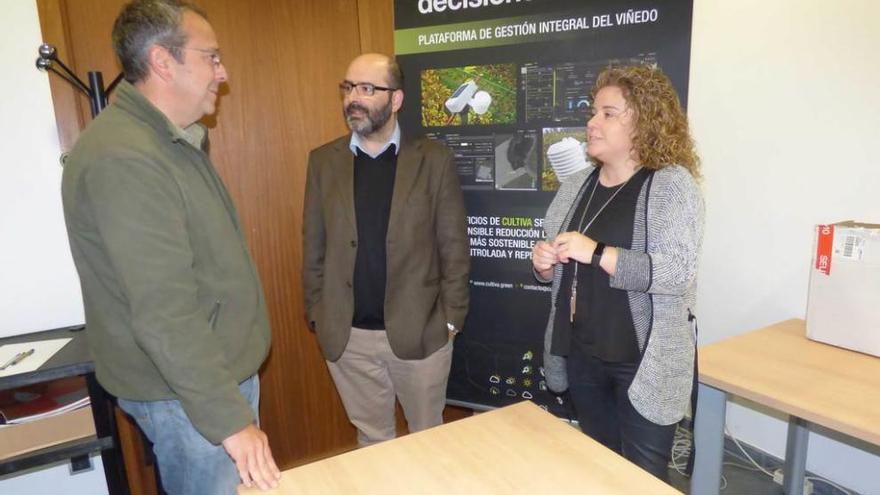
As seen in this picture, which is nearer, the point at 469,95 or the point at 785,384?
the point at 785,384

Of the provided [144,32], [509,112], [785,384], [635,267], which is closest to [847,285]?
[785,384]

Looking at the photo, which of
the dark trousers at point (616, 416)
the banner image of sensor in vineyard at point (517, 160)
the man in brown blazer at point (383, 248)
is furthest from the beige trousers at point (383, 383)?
the banner image of sensor in vineyard at point (517, 160)

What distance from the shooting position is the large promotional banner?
7.02 feet

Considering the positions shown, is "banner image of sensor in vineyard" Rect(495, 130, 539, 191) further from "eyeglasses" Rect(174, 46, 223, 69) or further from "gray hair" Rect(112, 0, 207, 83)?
"gray hair" Rect(112, 0, 207, 83)

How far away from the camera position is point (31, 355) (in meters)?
1.77

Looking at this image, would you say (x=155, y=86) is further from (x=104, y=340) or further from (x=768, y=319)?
(x=768, y=319)

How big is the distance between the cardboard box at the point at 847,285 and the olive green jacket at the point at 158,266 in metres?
1.78

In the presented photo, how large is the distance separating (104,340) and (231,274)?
34 cm

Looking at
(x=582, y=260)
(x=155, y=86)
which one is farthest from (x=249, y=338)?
(x=582, y=260)

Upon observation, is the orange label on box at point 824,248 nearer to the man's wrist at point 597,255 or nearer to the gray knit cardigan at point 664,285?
the gray knit cardigan at point 664,285

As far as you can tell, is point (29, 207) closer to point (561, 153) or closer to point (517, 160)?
point (517, 160)

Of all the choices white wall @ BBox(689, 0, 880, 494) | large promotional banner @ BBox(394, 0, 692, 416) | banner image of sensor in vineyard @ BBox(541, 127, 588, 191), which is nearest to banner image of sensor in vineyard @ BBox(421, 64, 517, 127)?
large promotional banner @ BBox(394, 0, 692, 416)

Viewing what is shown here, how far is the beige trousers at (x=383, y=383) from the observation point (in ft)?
7.09

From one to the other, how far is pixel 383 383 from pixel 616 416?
38.0 inches
